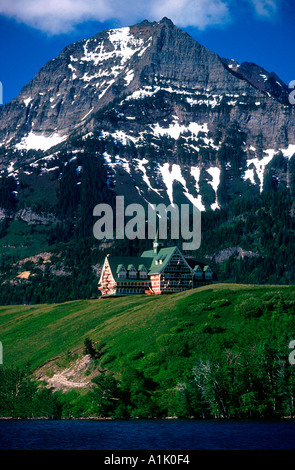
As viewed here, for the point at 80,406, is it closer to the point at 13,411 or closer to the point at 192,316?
the point at 13,411

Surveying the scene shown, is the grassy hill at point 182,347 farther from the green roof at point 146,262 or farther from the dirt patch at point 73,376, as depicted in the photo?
the green roof at point 146,262

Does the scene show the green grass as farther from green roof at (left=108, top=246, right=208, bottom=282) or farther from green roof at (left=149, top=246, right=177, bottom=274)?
green roof at (left=149, top=246, right=177, bottom=274)

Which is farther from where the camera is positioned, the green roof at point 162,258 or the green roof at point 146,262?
the green roof at point 146,262

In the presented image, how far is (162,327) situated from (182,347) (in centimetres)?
1495

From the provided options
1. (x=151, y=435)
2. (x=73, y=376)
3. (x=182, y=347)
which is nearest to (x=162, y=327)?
(x=182, y=347)

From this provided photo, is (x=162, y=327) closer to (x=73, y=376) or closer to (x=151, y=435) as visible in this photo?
(x=73, y=376)

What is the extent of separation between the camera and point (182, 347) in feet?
402

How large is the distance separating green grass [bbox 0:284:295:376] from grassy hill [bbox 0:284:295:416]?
210mm

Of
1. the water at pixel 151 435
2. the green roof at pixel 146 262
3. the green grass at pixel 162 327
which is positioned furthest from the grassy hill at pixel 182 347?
the green roof at pixel 146 262

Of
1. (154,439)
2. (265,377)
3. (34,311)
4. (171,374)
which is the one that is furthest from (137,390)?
(34,311)

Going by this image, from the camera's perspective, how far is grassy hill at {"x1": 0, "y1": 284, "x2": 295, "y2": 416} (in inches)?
3952

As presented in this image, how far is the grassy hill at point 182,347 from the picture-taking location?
10038cm

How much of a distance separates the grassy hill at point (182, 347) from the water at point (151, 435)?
6.32 metres
